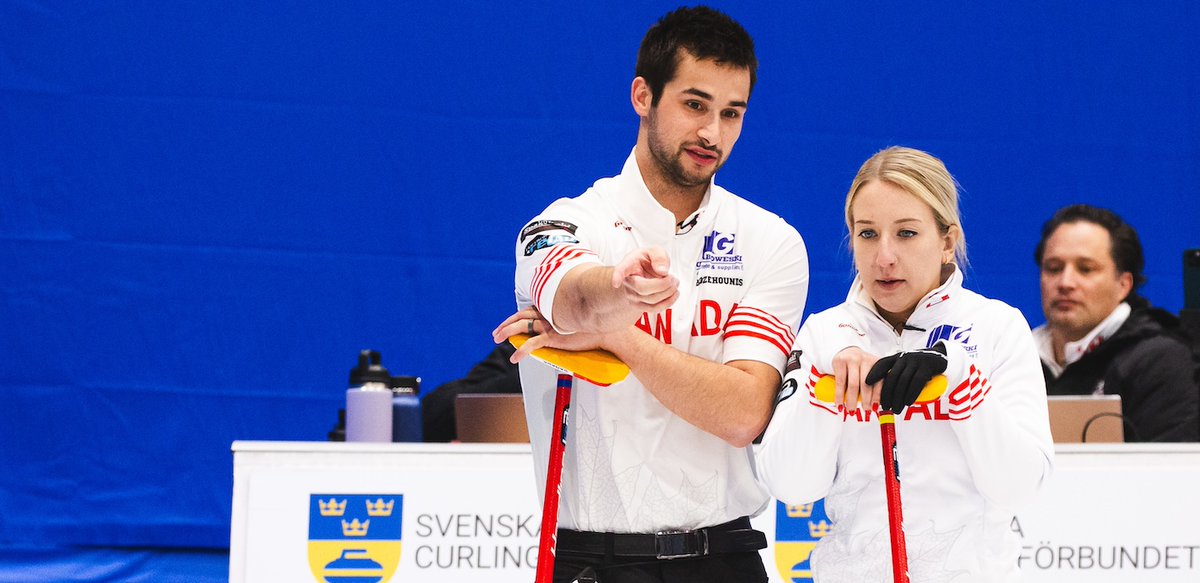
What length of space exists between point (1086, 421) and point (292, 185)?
343 centimetres

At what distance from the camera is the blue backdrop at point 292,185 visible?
524 cm

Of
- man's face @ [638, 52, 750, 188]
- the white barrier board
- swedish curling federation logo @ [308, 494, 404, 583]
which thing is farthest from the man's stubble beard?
swedish curling federation logo @ [308, 494, 404, 583]

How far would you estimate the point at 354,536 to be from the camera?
A: 9.96ft

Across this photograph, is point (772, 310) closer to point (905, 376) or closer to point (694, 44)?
point (905, 376)

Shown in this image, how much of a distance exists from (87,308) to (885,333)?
13.6 ft

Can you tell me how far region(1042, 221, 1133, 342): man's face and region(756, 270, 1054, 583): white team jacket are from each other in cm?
230

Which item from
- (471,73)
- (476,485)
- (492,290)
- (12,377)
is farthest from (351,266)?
(476,485)

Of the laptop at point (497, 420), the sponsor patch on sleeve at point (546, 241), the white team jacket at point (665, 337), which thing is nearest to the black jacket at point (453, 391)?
the laptop at point (497, 420)

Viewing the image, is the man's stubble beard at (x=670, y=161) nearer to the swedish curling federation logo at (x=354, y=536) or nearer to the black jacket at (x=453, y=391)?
the swedish curling federation logo at (x=354, y=536)

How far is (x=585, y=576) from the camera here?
190cm

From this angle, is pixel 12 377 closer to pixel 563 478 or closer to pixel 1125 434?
pixel 563 478

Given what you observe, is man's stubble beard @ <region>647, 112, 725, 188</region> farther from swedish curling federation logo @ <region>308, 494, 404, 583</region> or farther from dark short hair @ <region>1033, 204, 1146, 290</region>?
dark short hair @ <region>1033, 204, 1146, 290</region>

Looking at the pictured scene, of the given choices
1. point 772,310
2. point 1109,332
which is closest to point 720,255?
point 772,310

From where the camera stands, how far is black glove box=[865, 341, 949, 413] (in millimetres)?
1742
